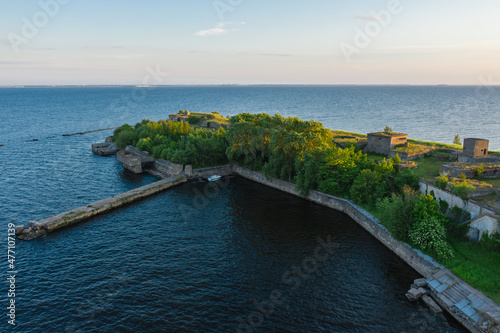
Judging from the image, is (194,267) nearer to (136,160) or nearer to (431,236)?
(431,236)

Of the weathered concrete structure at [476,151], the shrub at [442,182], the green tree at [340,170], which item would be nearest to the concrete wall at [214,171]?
the green tree at [340,170]

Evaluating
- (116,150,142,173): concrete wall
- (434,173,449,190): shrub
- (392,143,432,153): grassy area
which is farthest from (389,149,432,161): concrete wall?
(116,150,142,173): concrete wall

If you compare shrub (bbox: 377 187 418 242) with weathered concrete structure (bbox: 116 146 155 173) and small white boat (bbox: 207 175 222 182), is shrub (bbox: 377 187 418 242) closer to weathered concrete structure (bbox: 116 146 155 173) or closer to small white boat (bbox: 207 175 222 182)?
small white boat (bbox: 207 175 222 182)

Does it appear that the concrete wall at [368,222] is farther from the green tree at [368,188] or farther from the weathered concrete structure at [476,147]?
the weathered concrete structure at [476,147]

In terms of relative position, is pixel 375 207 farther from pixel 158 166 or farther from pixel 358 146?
pixel 158 166

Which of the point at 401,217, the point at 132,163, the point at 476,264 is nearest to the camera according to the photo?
the point at 476,264

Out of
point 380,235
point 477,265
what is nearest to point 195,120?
point 380,235

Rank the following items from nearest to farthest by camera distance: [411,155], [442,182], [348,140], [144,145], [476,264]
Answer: [476,264]
[442,182]
[411,155]
[348,140]
[144,145]
